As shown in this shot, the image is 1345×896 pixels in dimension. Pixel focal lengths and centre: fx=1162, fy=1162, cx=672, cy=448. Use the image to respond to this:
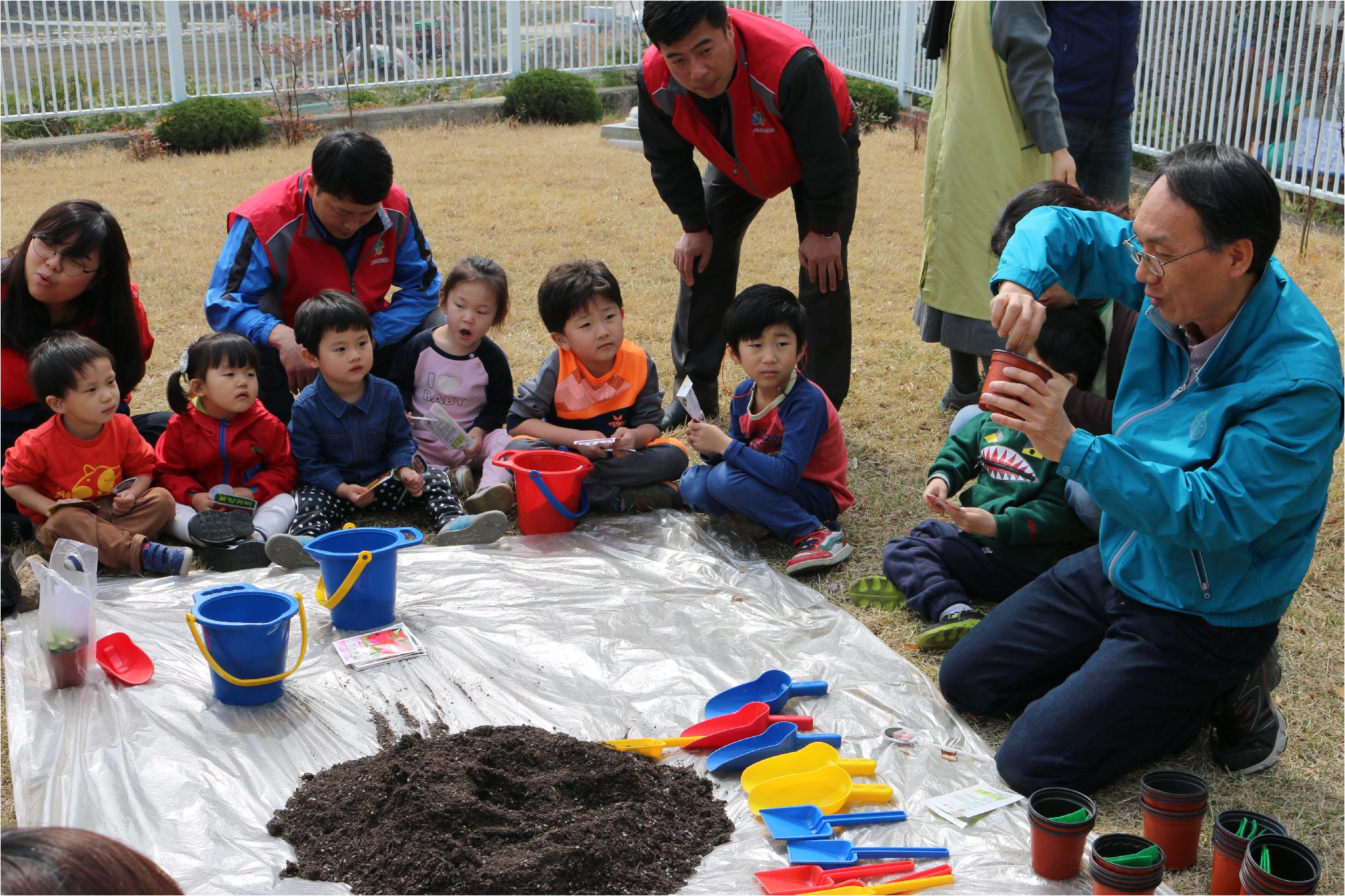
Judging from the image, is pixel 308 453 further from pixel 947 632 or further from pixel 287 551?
pixel 947 632

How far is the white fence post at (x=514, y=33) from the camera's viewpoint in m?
14.7

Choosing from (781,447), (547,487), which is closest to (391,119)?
(547,487)

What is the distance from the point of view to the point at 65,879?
1048mm

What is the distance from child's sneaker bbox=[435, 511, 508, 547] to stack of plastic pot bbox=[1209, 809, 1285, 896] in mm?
2443

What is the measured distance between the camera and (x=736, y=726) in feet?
9.41

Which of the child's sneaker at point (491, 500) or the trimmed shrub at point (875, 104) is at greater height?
the trimmed shrub at point (875, 104)

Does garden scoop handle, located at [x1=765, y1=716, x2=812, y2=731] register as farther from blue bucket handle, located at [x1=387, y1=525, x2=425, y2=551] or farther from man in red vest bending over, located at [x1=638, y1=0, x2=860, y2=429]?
man in red vest bending over, located at [x1=638, y1=0, x2=860, y2=429]

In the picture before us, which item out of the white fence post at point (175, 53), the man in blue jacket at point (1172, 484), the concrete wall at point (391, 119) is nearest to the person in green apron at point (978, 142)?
the man in blue jacket at point (1172, 484)

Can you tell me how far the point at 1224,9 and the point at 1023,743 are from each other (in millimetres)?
8541

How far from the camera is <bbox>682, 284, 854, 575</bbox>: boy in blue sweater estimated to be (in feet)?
13.0

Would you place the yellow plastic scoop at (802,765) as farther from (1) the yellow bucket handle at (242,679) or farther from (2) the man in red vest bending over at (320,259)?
(2) the man in red vest bending over at (320,259)

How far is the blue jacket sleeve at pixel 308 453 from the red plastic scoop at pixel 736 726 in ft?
6.34

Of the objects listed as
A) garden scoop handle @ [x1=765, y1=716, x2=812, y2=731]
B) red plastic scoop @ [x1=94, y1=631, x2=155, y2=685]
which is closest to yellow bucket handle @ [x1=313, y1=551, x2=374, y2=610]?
red plastic scoop @ [x1=94, y1=631, x2=155, y2=685]

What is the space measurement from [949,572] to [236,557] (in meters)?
2.33
